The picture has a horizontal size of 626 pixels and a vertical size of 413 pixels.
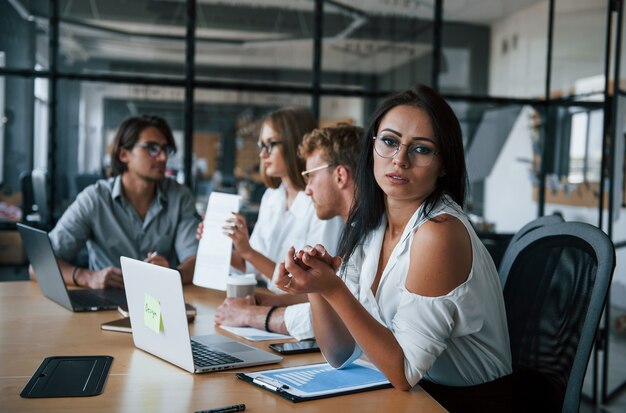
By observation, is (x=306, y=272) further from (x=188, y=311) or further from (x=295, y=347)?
(x=188, y=311)

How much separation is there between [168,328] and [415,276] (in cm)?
59

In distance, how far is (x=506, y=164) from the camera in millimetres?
4938

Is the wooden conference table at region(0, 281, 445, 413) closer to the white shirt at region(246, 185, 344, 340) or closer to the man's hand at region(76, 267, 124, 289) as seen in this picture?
the man's hand at region(76, 267, 124, 289)

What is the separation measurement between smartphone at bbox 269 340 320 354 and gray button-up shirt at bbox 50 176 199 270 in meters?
1.47

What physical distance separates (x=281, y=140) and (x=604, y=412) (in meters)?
2.54

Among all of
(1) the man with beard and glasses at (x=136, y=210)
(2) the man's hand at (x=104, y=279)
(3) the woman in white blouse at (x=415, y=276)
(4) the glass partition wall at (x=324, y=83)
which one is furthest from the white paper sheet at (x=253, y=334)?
(4) the glass partition wall at (x=324, y=83)

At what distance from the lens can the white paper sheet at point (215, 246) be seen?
2395 mm

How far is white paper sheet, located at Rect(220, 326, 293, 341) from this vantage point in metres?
1.97

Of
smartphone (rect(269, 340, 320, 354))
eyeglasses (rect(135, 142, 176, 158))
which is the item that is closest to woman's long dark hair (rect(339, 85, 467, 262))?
smartphone (rect(269, 340, 320, 354))

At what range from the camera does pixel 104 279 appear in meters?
2.70

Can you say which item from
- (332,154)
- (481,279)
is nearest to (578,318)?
(481,279)

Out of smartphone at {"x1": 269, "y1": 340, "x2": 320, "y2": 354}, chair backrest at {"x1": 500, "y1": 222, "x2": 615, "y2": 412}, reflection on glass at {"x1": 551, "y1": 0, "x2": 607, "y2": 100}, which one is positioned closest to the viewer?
chair backrest at {"x1": 500, "y1": 222, "x2": 615, "y2": 412}

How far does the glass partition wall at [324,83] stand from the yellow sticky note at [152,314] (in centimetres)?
285

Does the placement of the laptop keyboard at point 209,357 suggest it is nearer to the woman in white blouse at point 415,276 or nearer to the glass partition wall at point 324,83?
the woman in white blouse at point 415,276
